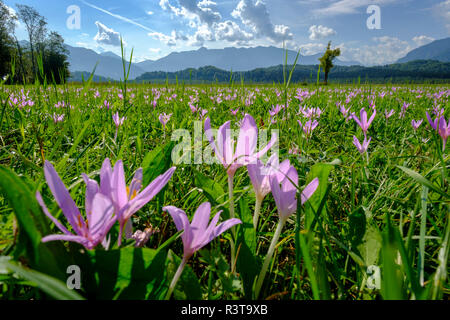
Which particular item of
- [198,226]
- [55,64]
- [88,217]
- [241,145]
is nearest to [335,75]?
[55,64]

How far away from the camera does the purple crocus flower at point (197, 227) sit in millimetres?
556

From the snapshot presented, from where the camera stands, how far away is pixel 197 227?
568mm

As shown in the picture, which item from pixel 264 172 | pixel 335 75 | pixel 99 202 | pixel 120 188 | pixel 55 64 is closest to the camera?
pixel 99 202

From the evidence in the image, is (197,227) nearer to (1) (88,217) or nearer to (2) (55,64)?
(1) (88,217)

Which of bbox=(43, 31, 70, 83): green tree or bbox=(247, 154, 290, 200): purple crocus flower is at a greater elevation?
bbox=(43, 31, 70, 83): green tree

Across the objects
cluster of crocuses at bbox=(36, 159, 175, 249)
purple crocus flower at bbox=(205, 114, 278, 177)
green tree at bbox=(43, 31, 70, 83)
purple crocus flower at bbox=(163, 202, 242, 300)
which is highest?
green tree at bbox=(43, 31, 70, 83)

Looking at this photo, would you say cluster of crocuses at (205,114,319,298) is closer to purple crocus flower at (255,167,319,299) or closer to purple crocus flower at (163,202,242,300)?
purple crocus flower at (255,167,319,299)

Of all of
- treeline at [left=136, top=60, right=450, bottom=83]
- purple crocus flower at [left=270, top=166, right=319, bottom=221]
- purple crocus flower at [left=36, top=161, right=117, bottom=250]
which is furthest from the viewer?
treeline at [left=136, top=60, right=450, bottom=83]

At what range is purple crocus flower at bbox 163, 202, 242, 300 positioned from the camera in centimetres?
56

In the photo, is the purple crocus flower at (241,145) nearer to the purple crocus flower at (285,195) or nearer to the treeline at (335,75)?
the purple crocus flower at (285,195)

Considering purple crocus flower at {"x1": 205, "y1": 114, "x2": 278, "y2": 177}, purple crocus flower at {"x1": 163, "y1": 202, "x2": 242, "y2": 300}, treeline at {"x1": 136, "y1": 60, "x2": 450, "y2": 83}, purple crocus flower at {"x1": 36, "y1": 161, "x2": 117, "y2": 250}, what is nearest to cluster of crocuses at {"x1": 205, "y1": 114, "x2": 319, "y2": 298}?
purple crocus flower at {"x1": 205, "y1": 114, "x2": 278, "y2": 177}

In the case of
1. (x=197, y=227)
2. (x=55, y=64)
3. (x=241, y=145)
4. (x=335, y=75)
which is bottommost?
(x=197, y=227)
